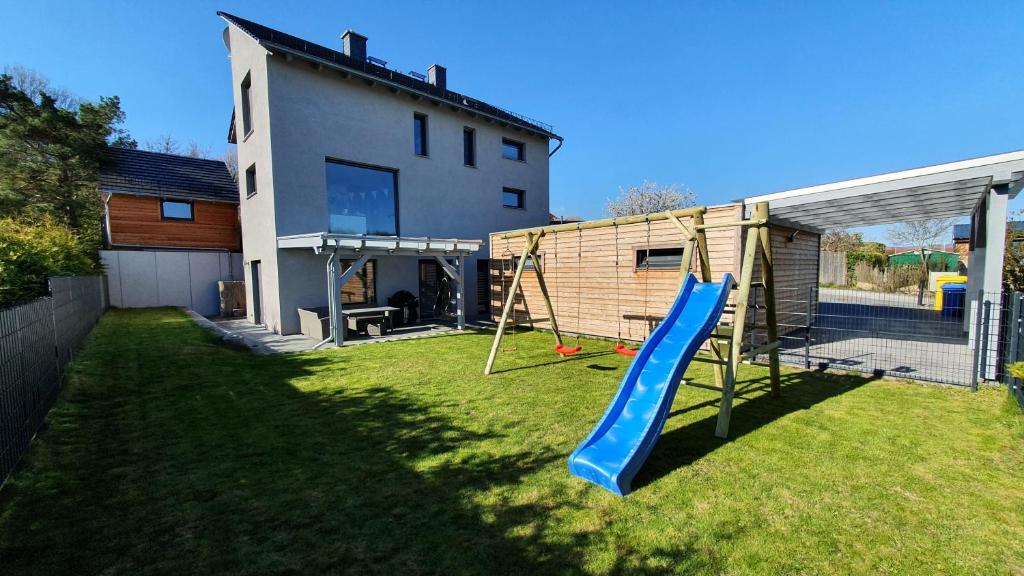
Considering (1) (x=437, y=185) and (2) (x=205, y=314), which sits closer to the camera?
(1) (x=437, y=185)

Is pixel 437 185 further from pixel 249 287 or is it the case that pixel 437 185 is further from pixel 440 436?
pixel 440 436

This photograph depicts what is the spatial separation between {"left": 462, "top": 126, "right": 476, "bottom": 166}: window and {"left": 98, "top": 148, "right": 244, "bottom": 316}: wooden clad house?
1087 centimetres

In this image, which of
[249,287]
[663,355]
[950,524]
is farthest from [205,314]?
[950,524]

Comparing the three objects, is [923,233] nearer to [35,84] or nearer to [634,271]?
[634,271]

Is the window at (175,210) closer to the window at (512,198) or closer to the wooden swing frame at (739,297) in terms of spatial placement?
the window at (512,198)

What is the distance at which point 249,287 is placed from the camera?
14.5 metres

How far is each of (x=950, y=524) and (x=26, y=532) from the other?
629 cm

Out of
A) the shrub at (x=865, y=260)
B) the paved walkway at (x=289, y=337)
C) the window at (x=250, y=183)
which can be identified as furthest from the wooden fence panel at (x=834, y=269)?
the window at (x=250, y=183)

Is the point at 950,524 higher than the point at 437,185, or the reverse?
the point at 437,185

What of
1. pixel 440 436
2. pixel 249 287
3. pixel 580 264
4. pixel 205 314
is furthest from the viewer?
pixel 205 314

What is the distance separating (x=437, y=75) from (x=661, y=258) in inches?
530

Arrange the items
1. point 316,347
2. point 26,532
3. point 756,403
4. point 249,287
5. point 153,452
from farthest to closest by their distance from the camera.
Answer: point 249,287, point 316,347, point 756,403, point 153,452, point 26,532

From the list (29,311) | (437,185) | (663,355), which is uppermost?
(437,185)

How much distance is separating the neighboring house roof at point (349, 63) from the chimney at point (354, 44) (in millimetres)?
1182
